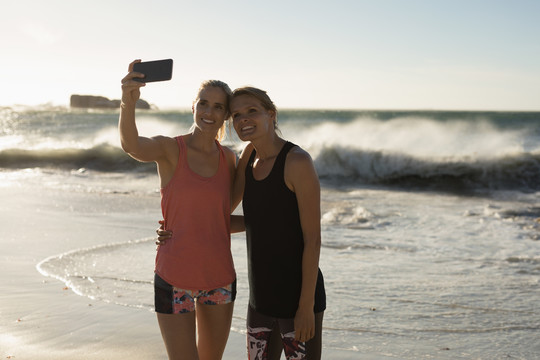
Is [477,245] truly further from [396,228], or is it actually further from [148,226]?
[148,226]

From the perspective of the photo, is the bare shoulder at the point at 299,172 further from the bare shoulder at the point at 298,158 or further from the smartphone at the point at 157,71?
the smartphone at the point at 157,71

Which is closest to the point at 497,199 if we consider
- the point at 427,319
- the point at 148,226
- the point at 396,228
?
the point at 396,228

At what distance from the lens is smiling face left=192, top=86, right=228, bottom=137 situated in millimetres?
2852

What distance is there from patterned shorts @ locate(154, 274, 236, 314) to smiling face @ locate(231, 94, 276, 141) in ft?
2.53

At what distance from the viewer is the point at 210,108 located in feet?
9.39

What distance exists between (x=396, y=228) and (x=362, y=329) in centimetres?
473

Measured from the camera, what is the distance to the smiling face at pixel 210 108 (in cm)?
285

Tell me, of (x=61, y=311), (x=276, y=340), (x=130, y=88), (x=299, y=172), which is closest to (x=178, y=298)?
(x=276, y=340)

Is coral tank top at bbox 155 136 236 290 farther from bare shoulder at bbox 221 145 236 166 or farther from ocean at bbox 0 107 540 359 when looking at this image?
ocean at bbox 0 107 540 359

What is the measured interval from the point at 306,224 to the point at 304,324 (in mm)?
437

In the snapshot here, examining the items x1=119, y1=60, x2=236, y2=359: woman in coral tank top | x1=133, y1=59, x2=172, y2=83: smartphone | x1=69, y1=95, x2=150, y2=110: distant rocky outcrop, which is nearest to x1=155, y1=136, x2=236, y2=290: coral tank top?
x1=119, y1=60, x2=236, y2=359: woman in coral tank top

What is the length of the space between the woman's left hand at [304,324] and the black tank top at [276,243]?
0.06 m

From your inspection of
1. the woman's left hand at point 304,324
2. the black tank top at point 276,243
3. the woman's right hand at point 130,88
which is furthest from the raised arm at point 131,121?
the woman's left hand at point 304,324

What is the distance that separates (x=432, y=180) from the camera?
1803 centimetres
